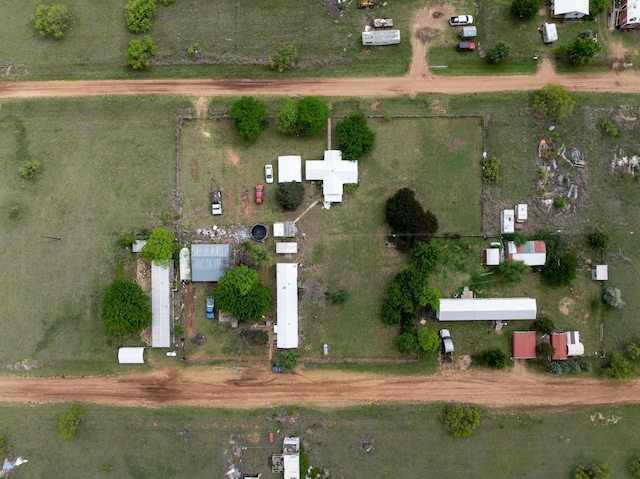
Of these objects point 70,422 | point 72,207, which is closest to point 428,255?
point 72,207

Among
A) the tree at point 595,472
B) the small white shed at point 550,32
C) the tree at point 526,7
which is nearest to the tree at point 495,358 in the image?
the tree at point 595,472

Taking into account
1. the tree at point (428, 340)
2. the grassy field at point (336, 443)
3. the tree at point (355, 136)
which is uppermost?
the tree at point (355, 136)

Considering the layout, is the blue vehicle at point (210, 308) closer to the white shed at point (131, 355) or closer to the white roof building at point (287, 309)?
the white roof building at point (287, 309)

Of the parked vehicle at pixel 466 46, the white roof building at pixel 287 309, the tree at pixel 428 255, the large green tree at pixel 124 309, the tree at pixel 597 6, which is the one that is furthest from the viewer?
the parked vehicle at pixel 466 46

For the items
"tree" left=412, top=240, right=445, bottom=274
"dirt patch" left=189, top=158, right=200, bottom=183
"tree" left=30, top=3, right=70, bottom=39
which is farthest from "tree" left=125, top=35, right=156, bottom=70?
"tree" left=412, top=240, right=445, bottom=274

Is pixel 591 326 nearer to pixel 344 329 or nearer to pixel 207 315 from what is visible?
pixel 344 329

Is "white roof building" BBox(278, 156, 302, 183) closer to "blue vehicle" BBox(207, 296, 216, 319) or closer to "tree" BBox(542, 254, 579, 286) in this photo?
"blue vehicle" BBox(207, 296, 216, 319)

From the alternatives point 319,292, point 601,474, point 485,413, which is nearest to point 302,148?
point 319,292
